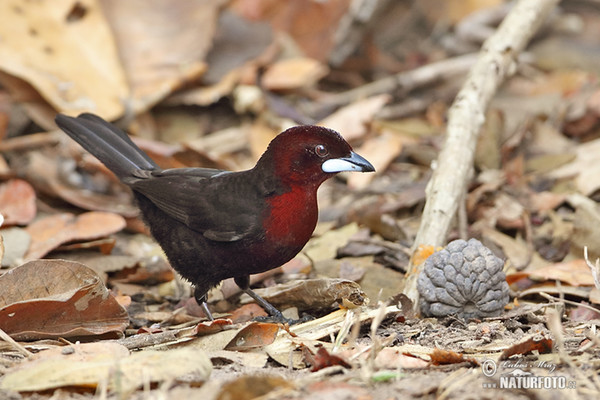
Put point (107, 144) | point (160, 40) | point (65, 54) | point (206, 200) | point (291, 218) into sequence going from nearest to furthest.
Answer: point (291, 218) < point (206, 200) < point (107, 144) < point (65, 54) < point (160, 40)

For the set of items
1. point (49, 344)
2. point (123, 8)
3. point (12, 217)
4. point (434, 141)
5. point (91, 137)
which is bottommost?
point (49, 344)

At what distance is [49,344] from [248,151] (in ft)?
10.6

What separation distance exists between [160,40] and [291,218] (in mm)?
3373

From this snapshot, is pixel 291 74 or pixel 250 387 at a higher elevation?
pixel 291 74

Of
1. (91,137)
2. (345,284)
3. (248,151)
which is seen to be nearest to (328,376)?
(345,284)

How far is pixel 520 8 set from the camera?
505cm

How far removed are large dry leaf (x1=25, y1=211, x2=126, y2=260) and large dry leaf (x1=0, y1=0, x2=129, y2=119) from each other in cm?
119

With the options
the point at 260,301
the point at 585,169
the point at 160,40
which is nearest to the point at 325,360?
the point at 260,301

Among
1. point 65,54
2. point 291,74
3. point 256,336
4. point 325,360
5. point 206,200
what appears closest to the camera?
point 325,360

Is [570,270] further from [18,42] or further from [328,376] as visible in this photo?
[18,42]

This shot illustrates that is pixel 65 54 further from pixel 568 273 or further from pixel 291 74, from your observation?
pixel 568 273

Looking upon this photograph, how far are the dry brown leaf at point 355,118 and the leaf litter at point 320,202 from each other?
18mm

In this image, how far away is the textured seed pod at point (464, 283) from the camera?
3.46 meters

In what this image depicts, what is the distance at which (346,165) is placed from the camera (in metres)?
3.62
